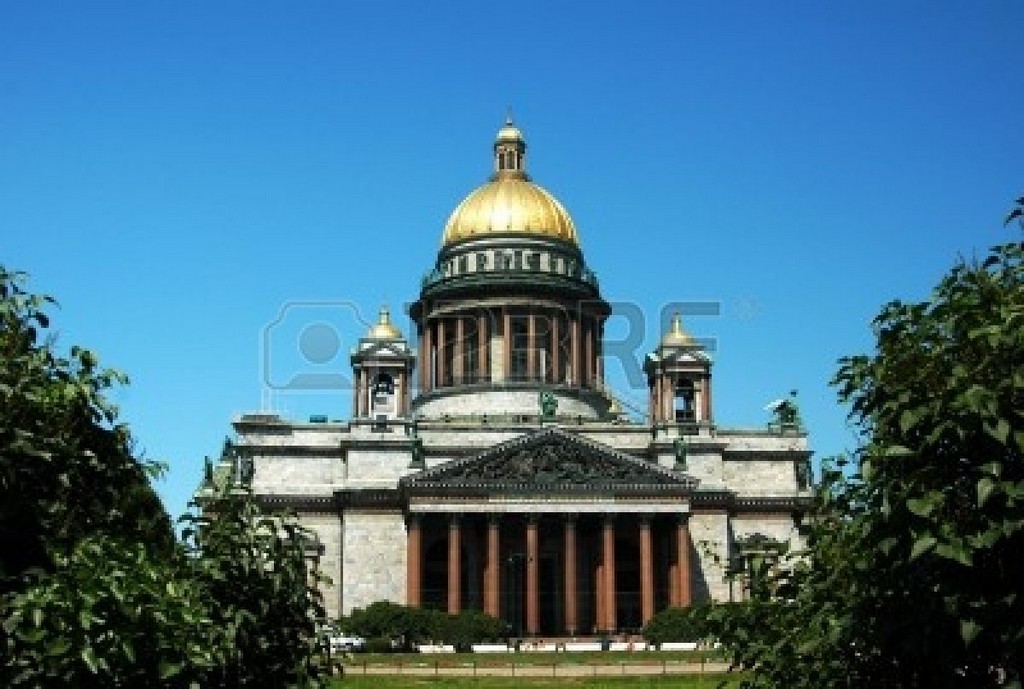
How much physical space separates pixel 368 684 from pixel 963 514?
31.4m

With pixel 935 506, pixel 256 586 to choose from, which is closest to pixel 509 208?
pixel 256 586

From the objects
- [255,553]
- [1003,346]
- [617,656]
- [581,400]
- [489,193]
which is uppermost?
[489,193]

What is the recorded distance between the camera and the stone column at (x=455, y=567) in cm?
7400

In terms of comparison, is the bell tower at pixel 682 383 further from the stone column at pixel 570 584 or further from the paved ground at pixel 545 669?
the paved ground at pixel 545 669

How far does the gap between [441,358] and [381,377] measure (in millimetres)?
10007

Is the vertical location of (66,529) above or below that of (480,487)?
below

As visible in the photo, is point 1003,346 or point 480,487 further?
point 480,487

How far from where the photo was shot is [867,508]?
13.0 metres

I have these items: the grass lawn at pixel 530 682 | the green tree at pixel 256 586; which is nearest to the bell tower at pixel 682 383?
the grass lawn at pixel 530 682

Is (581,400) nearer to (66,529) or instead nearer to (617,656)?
(617,656)

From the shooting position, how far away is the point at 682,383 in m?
85.1

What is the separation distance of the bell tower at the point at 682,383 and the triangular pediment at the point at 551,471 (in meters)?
7.47

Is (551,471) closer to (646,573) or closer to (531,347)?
(646,573)

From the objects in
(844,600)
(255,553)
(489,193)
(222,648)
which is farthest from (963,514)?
(489,193)
